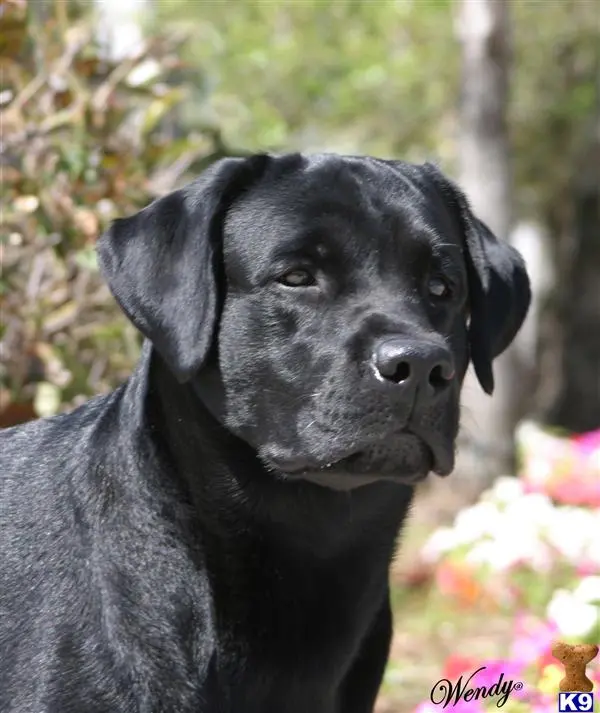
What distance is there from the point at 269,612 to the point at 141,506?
0.37 m

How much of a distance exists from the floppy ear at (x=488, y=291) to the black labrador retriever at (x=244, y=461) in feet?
0.57

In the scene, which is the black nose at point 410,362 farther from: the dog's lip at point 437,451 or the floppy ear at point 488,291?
the floppy ear at point 488,291

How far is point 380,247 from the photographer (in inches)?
108

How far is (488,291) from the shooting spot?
3074 millimetres

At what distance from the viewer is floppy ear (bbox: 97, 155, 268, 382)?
2.63 meters

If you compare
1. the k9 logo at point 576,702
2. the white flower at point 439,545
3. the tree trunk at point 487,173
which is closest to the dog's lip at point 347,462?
the k9 logo at point 576,702

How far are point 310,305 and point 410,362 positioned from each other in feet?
1.02

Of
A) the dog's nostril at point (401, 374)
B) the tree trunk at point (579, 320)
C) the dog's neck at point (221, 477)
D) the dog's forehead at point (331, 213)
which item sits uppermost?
the dog's forehead at point (331, 213)

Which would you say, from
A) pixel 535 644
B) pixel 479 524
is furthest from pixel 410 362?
pixel 479 524

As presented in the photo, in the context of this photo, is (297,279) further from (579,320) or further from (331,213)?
(579,320)

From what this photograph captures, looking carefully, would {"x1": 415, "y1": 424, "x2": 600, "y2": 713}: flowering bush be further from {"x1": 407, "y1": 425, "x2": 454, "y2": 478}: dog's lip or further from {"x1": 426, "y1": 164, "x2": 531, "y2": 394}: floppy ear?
{"x1": 407, "y1": 425, "x2": 454, "y2": 478}: dog's lip

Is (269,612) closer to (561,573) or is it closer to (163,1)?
(561,573)

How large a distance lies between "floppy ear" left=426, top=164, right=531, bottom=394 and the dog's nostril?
2.06 ft

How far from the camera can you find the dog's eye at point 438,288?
2.84m
